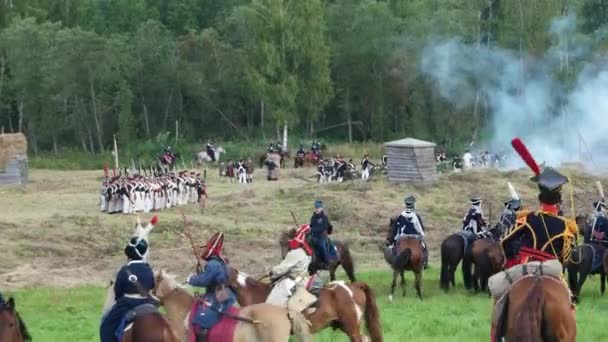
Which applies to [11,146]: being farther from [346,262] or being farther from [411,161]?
[346,262]

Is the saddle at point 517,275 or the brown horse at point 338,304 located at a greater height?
the saddle at point 517,275

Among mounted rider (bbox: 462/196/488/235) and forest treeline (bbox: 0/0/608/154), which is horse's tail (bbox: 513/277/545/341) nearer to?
mounted rider (bbox: 462/196/488/235)

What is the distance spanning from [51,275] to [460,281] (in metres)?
9.50

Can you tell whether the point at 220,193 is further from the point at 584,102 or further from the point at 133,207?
the point at 584,102

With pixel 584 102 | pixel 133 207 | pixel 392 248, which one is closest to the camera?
pixel 392 248

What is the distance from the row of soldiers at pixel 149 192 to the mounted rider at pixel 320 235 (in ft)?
51.6

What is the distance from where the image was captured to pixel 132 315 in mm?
12453

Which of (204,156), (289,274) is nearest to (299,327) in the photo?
(289,274)

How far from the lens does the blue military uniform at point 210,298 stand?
13.5m

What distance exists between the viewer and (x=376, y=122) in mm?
75188

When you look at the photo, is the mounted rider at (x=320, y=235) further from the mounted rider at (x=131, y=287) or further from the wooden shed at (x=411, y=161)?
the wooden shed at (x=411, y=161)

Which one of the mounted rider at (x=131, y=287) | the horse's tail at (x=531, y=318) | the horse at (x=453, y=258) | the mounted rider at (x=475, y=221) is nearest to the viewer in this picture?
the horse's tail at (x=531, y=318)

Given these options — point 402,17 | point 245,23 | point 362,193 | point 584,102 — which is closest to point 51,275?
point 362,193

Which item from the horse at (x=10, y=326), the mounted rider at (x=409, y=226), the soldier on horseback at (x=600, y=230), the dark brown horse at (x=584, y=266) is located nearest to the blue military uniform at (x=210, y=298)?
the horse at (x=10, y=326)
